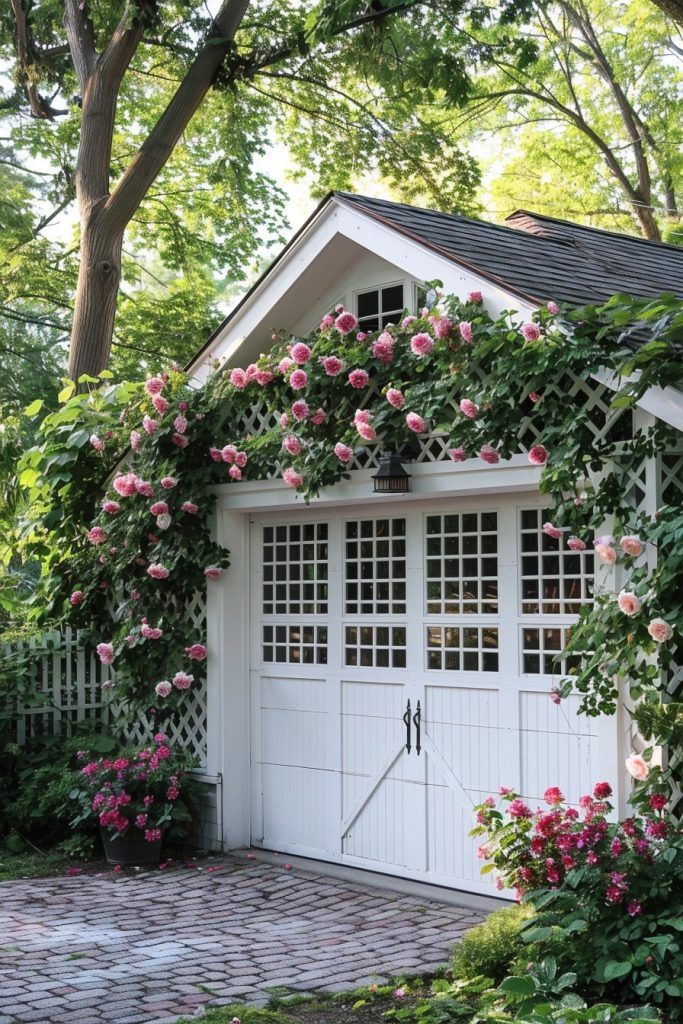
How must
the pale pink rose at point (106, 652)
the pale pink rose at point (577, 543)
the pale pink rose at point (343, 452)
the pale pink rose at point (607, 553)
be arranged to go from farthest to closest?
the pale pink rose at point (106, 652) → the pale pink rose at point (343, 452) → the pale pink rose at point (577, 543) → the pale pink rose at point (607, 553)

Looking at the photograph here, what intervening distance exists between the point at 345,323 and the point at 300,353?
346 mm

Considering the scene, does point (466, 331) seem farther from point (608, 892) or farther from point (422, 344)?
point (608, 892)

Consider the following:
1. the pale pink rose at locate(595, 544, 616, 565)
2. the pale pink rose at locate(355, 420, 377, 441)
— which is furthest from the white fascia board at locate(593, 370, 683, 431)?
the pale pink rose at locate(355, 420, 377, 441)

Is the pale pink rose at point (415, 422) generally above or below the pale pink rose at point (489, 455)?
above

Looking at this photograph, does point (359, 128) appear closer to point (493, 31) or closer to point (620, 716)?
point (493, 31)

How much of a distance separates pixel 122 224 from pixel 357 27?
3.33 meters

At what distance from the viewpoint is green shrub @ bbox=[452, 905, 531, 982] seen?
17.7 ft

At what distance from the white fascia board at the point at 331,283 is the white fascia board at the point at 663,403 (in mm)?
857

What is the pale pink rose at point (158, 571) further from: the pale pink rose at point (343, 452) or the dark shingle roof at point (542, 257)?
the dark shingle roof at point (542, 257)

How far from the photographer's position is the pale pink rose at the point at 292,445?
777 centimetres

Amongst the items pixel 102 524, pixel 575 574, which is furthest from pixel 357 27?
pixel 575 574

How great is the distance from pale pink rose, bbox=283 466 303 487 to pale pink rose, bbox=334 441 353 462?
1.37ft

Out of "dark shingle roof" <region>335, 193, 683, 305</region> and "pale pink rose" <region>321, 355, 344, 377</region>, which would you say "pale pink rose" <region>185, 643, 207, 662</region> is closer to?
"pale pink rose" <region>321, 355, 344, 377</region>

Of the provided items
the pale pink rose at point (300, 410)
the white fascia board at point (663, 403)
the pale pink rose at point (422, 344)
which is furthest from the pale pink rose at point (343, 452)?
the white fascia board at point (663, 403)
